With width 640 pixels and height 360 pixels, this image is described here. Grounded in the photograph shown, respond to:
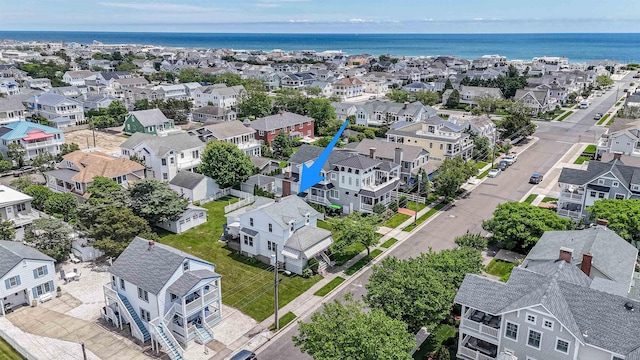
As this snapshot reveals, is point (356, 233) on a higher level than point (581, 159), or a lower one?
lower

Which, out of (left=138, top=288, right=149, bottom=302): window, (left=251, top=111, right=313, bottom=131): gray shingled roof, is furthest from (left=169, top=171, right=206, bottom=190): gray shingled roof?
(left=251, top=111, right=313, bottom=131): gray shingled roof

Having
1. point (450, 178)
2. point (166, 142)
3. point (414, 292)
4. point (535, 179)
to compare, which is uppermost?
point (166, 142)

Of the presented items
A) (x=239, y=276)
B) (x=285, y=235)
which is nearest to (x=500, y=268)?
(x=285, y=235)

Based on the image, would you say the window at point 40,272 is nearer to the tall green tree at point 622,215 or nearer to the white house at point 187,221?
the white house at point 187,221

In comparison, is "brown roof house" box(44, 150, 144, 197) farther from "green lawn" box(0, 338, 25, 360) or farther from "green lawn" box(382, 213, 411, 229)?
"green lawn" box(382, 213, 411, 229)


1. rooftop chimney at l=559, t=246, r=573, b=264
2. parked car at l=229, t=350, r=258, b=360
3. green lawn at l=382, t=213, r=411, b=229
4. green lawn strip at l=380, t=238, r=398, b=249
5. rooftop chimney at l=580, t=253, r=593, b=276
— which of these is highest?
rooftop chimney at l=559, t=246, r=573, b=264

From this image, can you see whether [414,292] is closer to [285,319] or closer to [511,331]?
[511,331]
